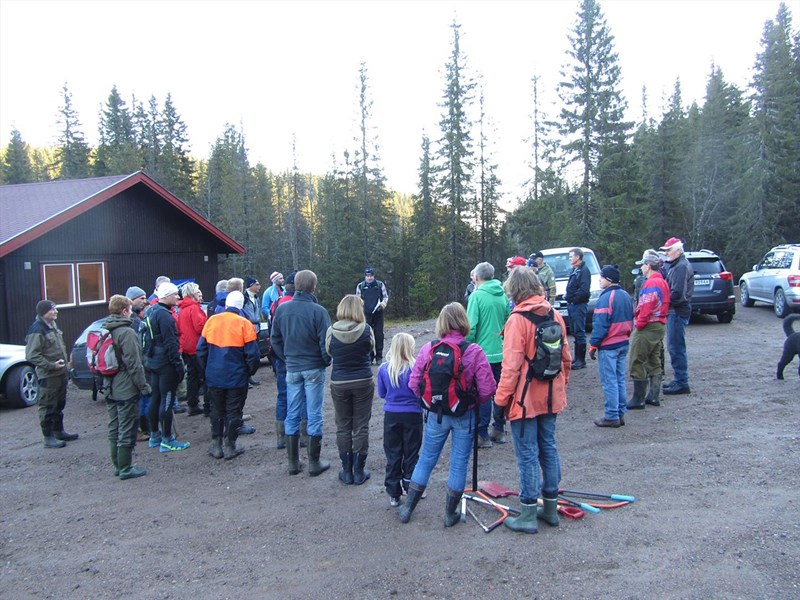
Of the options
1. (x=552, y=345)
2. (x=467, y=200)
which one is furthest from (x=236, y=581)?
(x=467, y=200)

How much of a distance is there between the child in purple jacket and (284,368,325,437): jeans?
1166 millimetres

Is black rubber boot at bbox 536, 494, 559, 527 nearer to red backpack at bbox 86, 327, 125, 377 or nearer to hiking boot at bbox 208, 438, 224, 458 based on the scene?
hiking boot at bbox 208, 438, 224, 458

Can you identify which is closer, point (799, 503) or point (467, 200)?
point (799, 503)

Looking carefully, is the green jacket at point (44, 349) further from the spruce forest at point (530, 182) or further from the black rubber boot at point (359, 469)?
the spruce forest at point (530, 182)

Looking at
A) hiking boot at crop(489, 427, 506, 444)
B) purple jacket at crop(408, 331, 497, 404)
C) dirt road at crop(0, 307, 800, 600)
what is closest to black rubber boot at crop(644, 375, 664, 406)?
dirt road at crop(0, 307, 800, 600)

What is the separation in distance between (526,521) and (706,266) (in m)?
11.9

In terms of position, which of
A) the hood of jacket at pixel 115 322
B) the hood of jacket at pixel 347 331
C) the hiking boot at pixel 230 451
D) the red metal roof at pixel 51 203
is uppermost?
the red metal roof at pixel 51 203

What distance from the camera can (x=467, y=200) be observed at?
41.8 meters

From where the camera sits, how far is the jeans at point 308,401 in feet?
19.7

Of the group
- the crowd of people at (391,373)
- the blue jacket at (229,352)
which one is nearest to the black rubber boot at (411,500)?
the crowd of people at (391,373)

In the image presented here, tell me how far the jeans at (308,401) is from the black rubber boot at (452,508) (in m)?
1.89

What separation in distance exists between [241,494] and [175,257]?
14717 mm

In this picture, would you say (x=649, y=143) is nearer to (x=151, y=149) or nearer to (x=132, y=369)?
(x=151, y=149)

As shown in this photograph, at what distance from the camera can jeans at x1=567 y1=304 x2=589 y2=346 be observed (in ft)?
32.4
